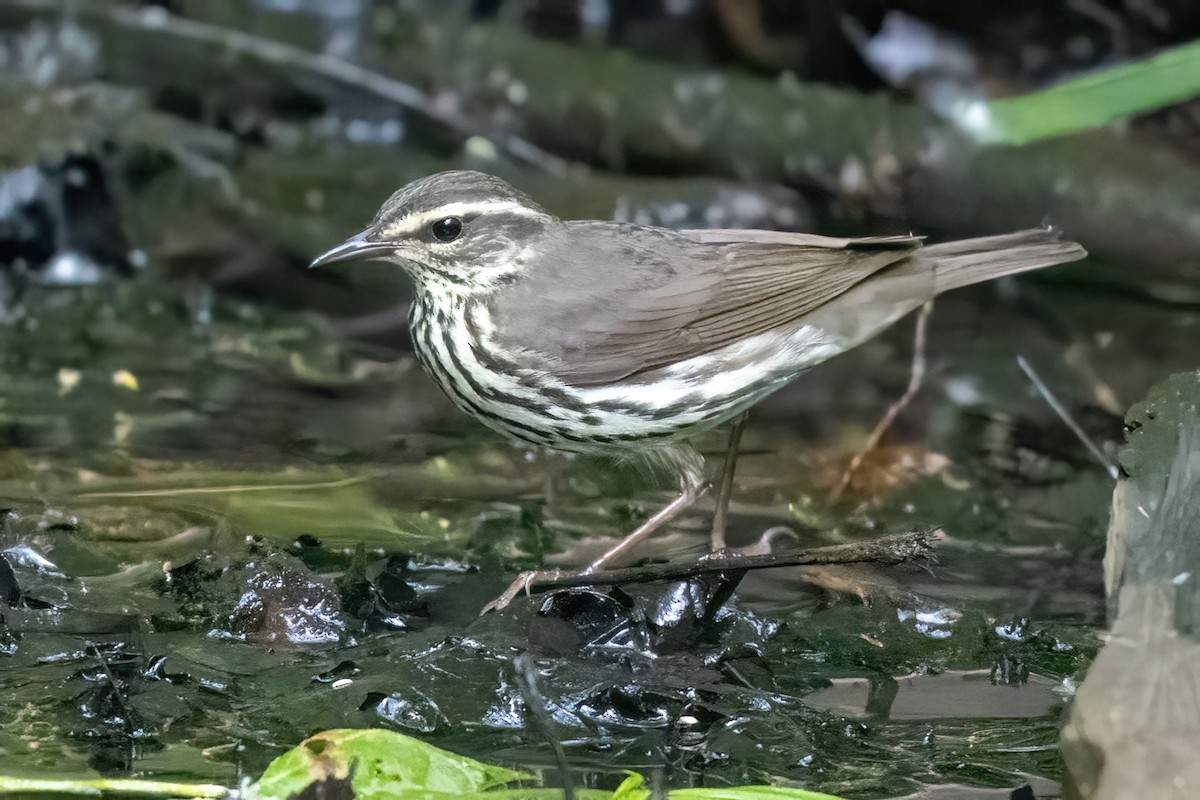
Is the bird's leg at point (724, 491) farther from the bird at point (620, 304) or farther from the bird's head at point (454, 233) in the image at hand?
the bird's head at point (454, 233)

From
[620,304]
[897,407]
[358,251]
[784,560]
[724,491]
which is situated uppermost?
[897,407]

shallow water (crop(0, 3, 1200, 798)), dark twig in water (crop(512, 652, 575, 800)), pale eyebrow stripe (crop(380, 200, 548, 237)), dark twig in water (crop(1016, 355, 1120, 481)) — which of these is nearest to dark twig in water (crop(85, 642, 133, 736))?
shallow water (crop(0, 3, 1200, 798))

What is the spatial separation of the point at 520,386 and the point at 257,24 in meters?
3.70

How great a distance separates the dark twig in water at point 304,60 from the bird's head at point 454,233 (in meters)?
2.56

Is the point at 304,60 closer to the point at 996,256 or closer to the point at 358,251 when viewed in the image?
Answer: the point at 358,251

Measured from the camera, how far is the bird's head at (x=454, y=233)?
368 centimetres

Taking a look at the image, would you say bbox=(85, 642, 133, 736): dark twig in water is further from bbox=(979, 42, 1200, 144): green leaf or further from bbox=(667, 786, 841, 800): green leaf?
bbox=(979, 42, 1200, 144): green leaf

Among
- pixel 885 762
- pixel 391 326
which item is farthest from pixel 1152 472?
pixel 391 326

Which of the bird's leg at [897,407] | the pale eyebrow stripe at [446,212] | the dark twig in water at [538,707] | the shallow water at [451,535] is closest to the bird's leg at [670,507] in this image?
the shallow water at [451,535]

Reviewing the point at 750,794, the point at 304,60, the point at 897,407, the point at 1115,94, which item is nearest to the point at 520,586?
the point at 750,794

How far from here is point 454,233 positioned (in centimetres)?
379

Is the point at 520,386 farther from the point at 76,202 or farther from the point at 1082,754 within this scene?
the point at 76,202

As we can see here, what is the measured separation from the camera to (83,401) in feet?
16.9

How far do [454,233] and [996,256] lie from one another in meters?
1.58
